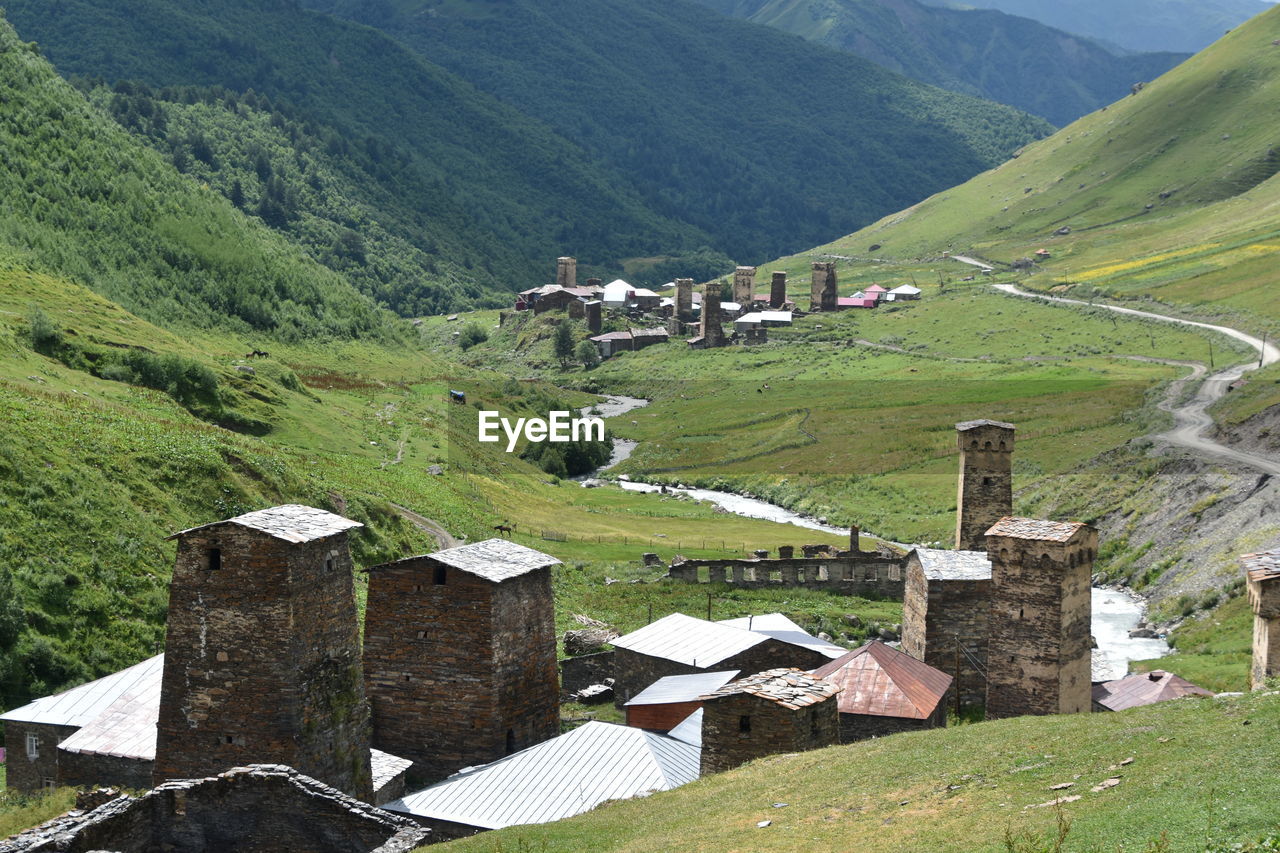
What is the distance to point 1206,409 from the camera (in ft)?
323

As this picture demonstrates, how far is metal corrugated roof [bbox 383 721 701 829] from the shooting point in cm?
2861

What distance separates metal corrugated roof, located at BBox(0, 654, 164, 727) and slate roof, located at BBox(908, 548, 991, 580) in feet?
66.8

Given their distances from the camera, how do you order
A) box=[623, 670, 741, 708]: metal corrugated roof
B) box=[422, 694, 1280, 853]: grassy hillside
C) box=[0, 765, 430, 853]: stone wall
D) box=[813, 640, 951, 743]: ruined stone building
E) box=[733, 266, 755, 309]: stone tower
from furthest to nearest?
box=[733, 266, 755, 309]: stone tower → box=[623, 670, 741, 708]: metal corrugated roof → box=[813, 640, 951, 743]: ruined stone building → box=[0, 765, 430, 853]: stone wall → box=[422, 694, 1280, 853]: grassy hillside

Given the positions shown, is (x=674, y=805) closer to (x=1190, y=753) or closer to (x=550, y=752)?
(x=550, y=752)

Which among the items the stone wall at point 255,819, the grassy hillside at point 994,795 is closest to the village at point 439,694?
the stone wall at point 255,819

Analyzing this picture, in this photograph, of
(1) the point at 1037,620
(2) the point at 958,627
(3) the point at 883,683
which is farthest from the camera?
(2) the point at 958,627

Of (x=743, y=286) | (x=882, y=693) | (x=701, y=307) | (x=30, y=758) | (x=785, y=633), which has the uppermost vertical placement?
(x=743, y=286)

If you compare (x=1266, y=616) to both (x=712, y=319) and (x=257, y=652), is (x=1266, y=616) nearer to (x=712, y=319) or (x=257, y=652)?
(x=257, y=652)

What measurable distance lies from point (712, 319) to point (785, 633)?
12241cm

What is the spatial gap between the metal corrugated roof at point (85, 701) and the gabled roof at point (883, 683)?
15219 mm

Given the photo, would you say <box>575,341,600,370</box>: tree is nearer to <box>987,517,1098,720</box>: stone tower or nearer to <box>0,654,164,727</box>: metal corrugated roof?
<box>987,517,1098,720</box>: stone tower

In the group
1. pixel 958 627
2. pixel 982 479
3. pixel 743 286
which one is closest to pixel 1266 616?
pixel 958 627

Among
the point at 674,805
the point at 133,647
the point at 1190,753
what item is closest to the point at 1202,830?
the point at 1190,753

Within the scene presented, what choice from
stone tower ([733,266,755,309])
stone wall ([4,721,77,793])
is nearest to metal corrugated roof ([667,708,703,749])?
stone wall ([4,721,77,793])
